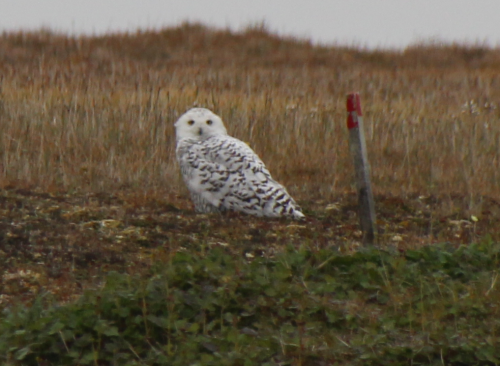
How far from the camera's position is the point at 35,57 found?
1566 cm

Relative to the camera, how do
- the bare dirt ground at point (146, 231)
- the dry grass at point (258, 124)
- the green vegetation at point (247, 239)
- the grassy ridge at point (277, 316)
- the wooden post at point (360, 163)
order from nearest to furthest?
the grassy ridge at point (277, 316) → the green vegetation at point (247, 239) → the bare dirt ground at point (146, 231) → the wooden post at point (360, 163) → the dry grass at point (258, 124)

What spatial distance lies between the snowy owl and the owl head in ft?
0.74

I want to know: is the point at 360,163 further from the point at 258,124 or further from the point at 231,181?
the point at 258,124

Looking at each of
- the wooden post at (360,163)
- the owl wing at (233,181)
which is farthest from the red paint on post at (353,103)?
the owl wing at (233,181)

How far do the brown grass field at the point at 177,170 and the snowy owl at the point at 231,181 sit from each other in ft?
0.49

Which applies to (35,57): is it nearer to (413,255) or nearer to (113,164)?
(113,164)

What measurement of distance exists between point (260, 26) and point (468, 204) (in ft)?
41.9

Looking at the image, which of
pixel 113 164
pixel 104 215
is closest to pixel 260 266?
pixel 104 215

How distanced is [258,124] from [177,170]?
177 centimetres

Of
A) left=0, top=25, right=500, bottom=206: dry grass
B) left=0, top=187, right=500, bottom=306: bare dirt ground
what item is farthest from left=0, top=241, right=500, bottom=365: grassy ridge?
left=0, top=25, right=500, bottom=206: dry grass

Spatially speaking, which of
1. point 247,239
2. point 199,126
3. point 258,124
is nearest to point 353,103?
point 247,239

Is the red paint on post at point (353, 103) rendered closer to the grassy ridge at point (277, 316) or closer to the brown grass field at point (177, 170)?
the brown grass field at point (177, 170)

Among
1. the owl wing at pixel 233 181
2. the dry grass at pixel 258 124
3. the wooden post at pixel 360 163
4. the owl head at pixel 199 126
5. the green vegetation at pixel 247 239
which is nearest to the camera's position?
the green vegetation at pixel 247 239

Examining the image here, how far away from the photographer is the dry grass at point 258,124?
7996mm
